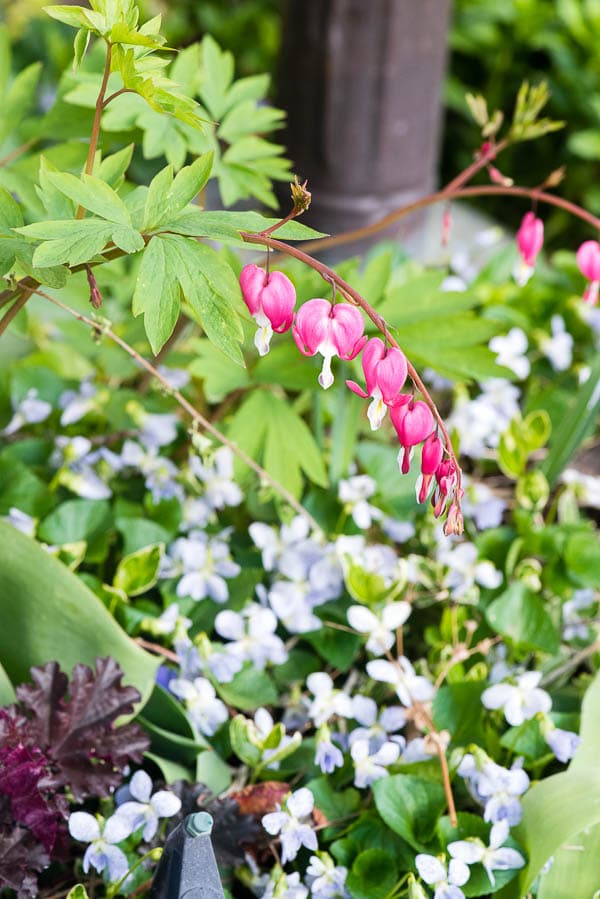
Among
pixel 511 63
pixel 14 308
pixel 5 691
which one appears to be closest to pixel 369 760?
pixel 5 691

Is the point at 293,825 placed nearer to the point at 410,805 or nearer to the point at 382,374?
the point at 410,805

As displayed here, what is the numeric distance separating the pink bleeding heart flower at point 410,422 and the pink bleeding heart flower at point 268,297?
13cm

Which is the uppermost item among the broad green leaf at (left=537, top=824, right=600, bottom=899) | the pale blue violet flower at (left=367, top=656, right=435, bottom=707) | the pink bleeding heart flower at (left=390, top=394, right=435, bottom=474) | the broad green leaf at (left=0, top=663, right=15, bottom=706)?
the pink bleeding heart flower at (left=390, top=394, right=435, bottom=474)

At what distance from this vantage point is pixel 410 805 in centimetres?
107

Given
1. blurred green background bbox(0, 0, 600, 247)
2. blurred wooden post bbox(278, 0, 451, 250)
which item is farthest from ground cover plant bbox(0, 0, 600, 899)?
blurred green background bbox(0, 0, 600, 247)

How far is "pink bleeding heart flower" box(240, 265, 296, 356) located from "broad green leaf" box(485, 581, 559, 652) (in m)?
0.54

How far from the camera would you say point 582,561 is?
1366 mm

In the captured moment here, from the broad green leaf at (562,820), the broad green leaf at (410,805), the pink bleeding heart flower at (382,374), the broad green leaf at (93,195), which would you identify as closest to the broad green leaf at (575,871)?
the broad green leaf at (562,820)

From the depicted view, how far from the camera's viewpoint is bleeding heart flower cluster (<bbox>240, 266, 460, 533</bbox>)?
0.86 meters

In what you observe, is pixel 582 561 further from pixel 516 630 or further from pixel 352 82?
pixel 352 82

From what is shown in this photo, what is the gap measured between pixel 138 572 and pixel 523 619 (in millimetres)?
480

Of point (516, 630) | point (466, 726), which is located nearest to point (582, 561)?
point (516, 630)

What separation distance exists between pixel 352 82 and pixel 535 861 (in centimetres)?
168

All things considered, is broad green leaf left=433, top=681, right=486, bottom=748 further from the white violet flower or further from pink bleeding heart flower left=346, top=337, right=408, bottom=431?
pink bleeding heart flower left=346, top=337, right=408, bottom=431
